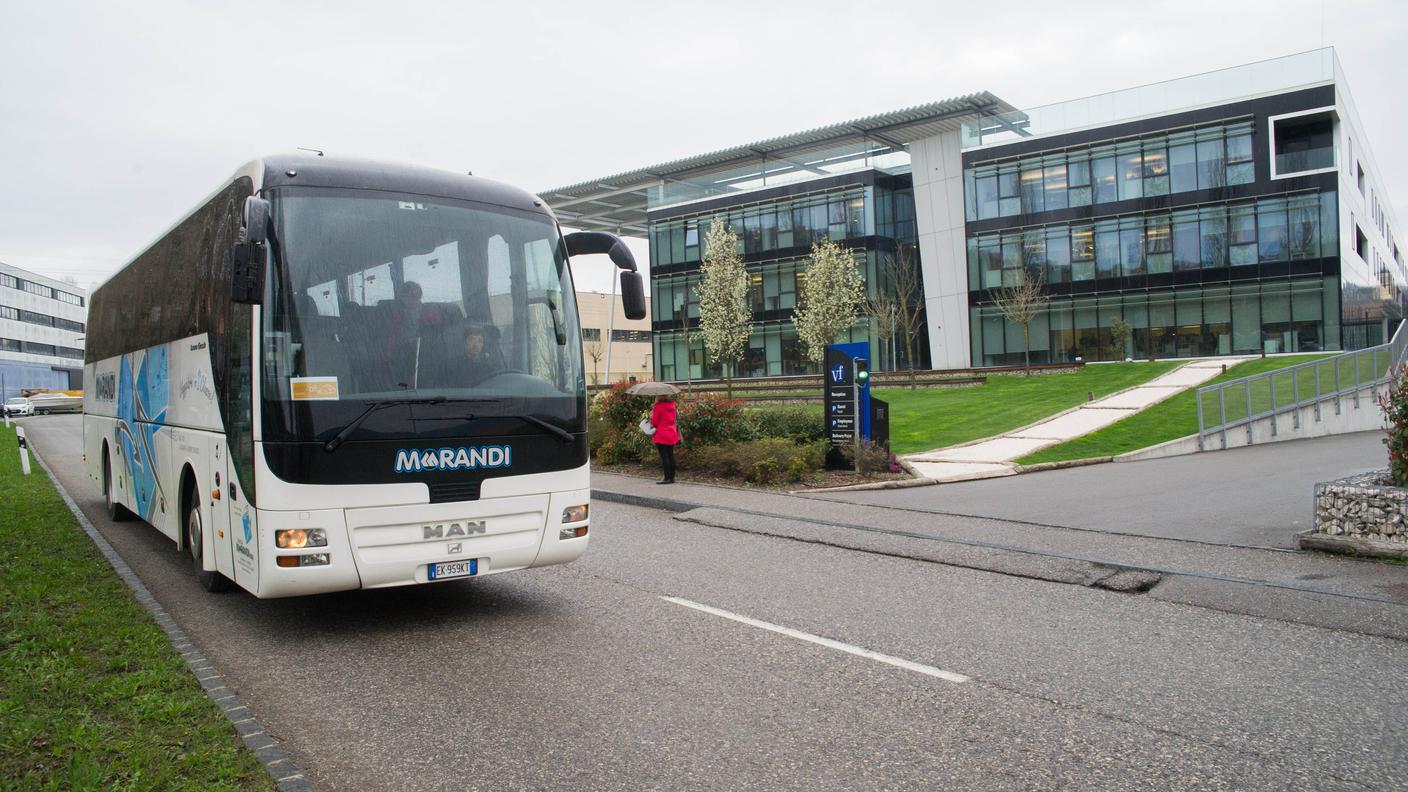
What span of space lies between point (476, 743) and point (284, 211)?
12.8ft

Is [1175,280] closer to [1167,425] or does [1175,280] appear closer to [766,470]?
[1167,425]

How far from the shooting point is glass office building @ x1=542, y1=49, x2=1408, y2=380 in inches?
1559

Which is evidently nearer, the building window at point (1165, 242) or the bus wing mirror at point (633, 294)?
the bus wing mirror at point (633, 294)

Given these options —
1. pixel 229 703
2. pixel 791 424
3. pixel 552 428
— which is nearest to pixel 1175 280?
pixel 791 424

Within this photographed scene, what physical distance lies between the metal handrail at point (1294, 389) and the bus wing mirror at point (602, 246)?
16561 millimetres

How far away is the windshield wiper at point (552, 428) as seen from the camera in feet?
22.2

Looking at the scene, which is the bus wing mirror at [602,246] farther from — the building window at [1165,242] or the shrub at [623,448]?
the building window at [1165,242]

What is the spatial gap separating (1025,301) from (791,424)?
30.1 m

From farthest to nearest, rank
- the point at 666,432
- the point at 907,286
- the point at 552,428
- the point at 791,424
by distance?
the point at 907,286 < the point at 791,424 < the point at 666,432 < the point at 552,428

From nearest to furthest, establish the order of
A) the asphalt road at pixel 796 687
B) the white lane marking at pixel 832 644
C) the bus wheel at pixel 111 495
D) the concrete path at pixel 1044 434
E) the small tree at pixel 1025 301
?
the asphalt road at pixel 796 687 < the white lane marking at pixel 832 644 < the bus wheel at pixel 111 495 < the concrete path at pixel 1044 434 < the small tree at pixel 1025 301

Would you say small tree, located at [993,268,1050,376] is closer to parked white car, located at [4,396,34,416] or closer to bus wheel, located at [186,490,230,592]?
bus wheel, located at [186,490,230,592]

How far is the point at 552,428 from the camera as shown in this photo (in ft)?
22.5

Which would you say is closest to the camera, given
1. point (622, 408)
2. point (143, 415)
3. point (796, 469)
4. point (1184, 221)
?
point (143, 415)

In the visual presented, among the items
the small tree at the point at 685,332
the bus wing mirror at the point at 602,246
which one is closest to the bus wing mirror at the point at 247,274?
the bus wing mirror at the point at 602,246
